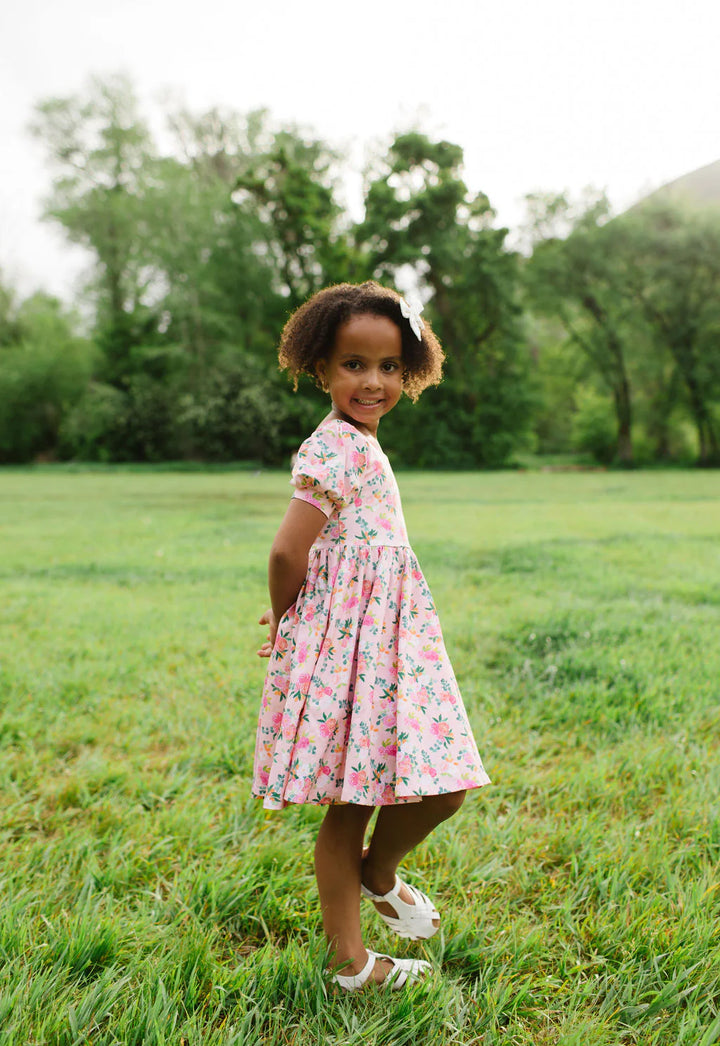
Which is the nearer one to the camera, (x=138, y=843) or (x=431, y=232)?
(x=138, y=843)

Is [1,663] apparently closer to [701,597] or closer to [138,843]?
[138,843]

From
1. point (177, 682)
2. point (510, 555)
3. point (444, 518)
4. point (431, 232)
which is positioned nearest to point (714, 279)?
point (431, 232)

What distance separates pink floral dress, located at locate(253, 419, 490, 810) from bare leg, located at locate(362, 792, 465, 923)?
0.08m

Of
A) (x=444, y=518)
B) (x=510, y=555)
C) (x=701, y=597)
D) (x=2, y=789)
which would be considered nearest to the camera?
(x=2, y=789)

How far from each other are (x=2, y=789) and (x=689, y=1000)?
2047 millimetres

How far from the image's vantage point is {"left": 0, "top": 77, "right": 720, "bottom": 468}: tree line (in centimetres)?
Result: 2783

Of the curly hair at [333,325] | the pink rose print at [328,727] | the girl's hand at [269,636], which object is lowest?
the pink rose print at [328,727]

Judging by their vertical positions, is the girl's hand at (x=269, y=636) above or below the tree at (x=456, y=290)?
below

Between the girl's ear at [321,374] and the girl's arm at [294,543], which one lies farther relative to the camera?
the girl's ear at [321,374]

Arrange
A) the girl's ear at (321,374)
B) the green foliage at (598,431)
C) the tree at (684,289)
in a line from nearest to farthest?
the girl's ear at (321,374), the tree at (684,289), the green foliage at (598,431)

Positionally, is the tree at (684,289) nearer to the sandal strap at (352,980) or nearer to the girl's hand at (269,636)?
the girl's hand at (269,636)

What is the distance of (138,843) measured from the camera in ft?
6.53

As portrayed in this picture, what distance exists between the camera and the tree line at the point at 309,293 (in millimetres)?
27828

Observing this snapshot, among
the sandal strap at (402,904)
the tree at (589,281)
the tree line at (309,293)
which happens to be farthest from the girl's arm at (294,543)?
the tree at (589,281)
